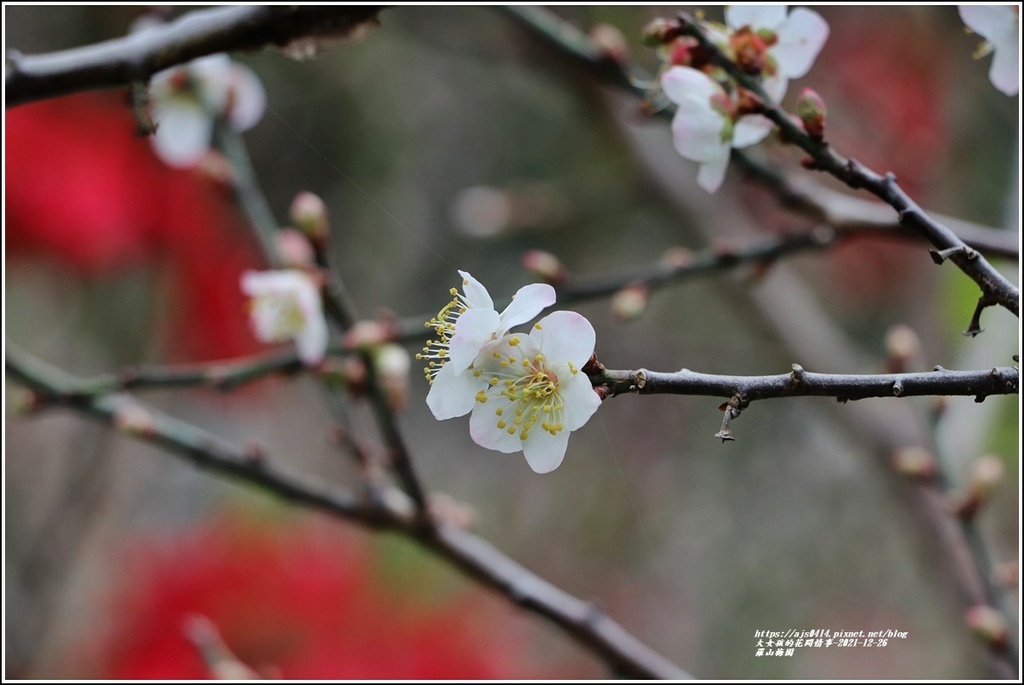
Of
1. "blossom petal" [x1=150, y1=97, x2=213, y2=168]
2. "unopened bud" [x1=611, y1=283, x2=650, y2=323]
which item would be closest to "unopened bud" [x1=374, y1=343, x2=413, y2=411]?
"unopened bud" [x1=611, y1=283, x2=650, y2=323]

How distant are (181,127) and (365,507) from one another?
1.76ft

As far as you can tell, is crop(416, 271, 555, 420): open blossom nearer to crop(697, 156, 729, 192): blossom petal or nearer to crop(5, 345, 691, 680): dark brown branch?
crop(697, 156, 729, 192): blossom petal

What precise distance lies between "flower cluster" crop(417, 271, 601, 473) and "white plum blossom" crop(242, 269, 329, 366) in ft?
1.80

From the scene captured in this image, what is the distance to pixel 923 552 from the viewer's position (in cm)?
134

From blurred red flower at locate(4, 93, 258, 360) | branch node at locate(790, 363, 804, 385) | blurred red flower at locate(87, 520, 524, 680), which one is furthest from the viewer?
blurred red flower at locate(4, 93, 258, 360)

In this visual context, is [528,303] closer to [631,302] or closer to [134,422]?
[631,302]

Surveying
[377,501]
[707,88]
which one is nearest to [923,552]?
[377,501]

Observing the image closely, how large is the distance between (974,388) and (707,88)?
0.94 ft

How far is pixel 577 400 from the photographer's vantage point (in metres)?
0.39

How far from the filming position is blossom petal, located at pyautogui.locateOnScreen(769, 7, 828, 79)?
595mm

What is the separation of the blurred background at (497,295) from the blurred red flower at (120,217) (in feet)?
0.04

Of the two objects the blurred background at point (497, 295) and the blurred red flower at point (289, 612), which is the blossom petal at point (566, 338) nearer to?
the blurred background at point (497, 295)

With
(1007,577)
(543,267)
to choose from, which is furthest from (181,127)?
(1007,577)

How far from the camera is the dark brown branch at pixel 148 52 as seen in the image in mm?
551
